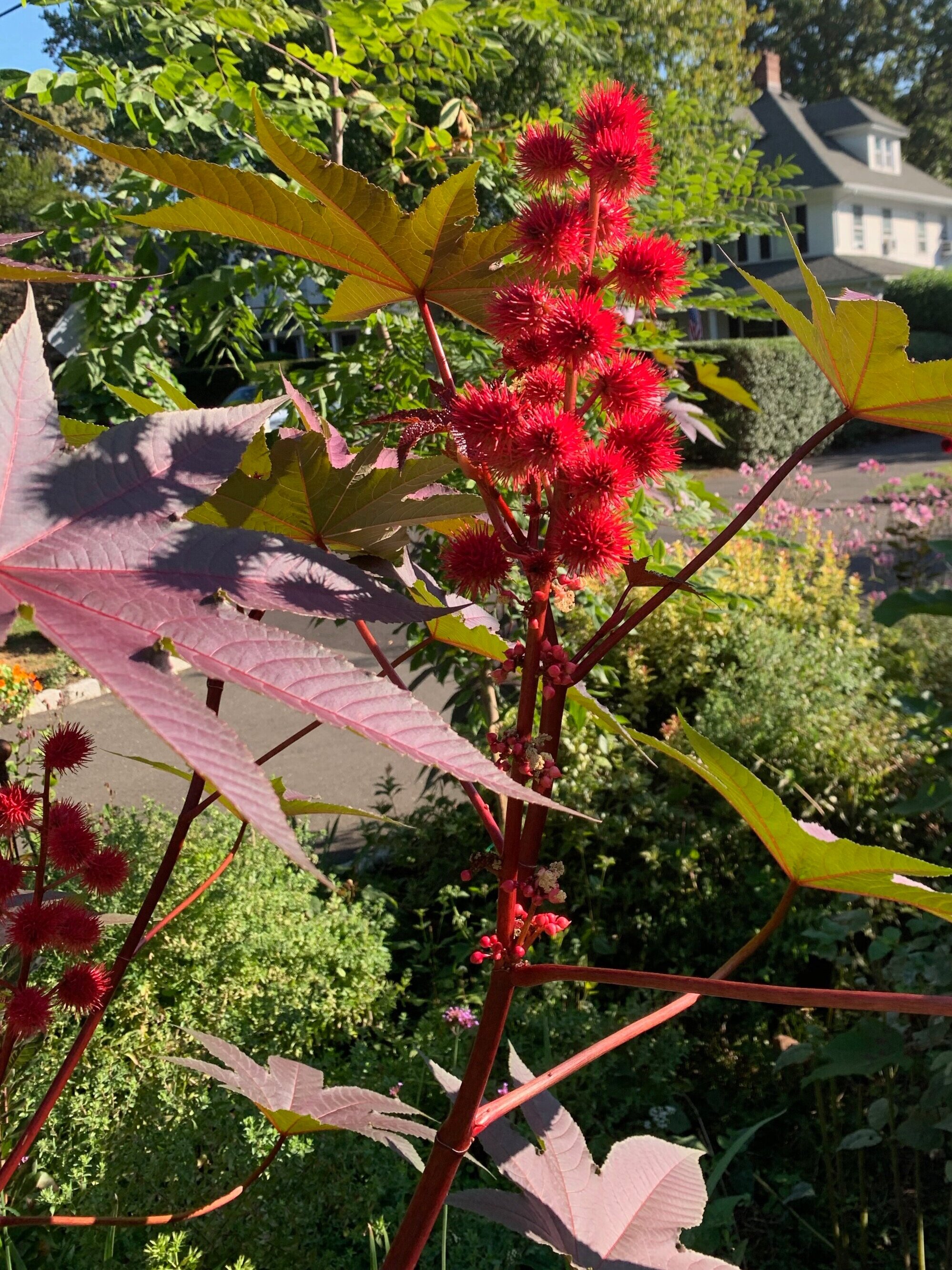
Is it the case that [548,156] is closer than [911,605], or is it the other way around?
[548,156]

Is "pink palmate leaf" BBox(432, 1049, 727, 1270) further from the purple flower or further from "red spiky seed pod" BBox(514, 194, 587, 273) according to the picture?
the purple flower

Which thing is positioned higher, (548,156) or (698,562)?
(548,156)

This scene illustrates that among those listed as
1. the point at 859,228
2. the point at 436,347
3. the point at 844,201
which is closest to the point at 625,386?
the point at 436,347

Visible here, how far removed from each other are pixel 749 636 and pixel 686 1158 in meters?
3.50

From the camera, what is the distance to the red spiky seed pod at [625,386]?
0.72 meters

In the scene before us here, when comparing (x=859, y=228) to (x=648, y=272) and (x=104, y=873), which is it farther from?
(x=104, y=873)

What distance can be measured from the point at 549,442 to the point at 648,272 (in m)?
0.19

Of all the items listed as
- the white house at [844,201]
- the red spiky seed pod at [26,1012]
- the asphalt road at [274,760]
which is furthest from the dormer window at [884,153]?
the red spiky seed pod at [26,1012]

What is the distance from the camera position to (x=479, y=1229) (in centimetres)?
189

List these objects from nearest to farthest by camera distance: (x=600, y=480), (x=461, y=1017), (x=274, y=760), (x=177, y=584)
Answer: (x=177, y=584) < (x=600, y=480) < (x=461, y=1017) < (x=274, y=760)

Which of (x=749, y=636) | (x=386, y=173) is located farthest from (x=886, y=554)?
(x=386, y=173)

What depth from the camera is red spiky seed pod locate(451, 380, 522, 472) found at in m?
0.68

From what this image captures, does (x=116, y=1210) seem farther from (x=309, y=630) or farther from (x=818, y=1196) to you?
(x=309, y=630)

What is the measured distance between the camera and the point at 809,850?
72cm
